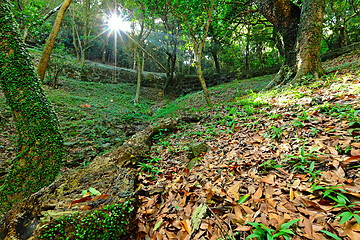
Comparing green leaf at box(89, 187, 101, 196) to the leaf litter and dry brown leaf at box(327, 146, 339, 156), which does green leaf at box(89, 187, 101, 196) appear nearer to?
the leaf litter

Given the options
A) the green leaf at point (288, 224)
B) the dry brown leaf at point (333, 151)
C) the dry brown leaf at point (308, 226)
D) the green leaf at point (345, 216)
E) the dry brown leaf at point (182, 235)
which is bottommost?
the dry brown leaf at point (182, 235)

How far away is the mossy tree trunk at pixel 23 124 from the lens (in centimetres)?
265

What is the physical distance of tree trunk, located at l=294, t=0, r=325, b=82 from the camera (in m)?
4.27

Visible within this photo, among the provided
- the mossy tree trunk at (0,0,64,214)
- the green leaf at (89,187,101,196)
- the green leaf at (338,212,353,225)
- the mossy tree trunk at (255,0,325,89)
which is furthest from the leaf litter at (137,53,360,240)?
the mossy tree trunk at (0,0,64,214)

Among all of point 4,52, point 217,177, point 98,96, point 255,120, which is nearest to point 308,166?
point 217,177

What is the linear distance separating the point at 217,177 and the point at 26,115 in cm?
361

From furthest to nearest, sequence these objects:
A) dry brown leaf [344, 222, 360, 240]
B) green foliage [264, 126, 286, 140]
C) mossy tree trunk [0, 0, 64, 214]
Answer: mossy tree trunk [0, 0, 64, 214]
green foliage [264, 126, 286, 140]
dry brown leaf [344, 222, 360, 240]

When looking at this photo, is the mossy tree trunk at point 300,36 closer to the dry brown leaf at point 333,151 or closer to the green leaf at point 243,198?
the dry brown leaf at point 333,151

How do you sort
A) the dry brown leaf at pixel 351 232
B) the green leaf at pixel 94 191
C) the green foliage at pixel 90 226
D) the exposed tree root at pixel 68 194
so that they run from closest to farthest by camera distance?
the dry brown leaf at pixel 351 232, the green foliage at pixel 90 226, the exposed tree root at pixel 68 194, the green leaf at pixel 94 191

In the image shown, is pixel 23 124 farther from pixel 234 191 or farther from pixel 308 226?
pixel 308 226

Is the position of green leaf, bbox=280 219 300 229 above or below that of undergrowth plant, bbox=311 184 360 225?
below

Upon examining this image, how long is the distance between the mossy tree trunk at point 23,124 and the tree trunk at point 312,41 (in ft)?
20.8

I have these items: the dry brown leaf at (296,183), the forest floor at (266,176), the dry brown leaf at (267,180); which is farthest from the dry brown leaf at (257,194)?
the dry brown leaf at (296,183)

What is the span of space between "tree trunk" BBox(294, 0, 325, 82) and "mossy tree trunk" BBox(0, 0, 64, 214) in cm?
634
